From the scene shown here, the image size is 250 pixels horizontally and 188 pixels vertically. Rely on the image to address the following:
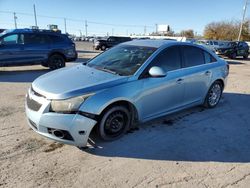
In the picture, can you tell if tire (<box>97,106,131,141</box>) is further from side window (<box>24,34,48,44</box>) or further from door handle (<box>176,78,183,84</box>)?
side window (<box>24,34,48,44</box>)

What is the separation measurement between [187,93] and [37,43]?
8.36m

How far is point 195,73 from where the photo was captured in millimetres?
5348

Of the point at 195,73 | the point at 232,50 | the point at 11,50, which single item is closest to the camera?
the point at 195,73

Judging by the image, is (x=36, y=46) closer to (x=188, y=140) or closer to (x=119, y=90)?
(x=119, y=90)

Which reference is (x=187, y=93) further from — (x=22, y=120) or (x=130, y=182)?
(x=22, y=120)

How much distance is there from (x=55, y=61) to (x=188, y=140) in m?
9.09

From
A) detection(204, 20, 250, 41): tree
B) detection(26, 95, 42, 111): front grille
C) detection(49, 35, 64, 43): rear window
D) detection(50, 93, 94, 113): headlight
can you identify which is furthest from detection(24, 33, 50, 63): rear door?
detection(204, 20, 250, 41): tree

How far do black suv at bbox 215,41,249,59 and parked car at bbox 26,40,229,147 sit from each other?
56.1ft

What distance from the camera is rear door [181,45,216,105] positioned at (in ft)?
17.2

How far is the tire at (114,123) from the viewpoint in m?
3.96

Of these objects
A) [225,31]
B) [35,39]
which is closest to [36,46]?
[35,39]

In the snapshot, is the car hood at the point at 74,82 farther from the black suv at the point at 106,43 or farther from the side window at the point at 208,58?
the black suv at the point at 106,43

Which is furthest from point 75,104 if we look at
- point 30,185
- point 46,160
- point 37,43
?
point 37,43

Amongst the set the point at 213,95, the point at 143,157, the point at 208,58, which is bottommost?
the point at 143,157
